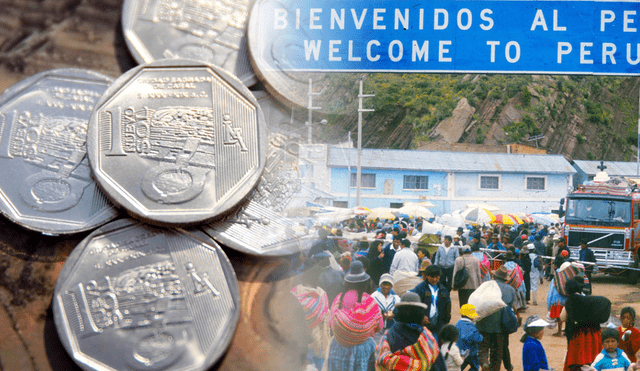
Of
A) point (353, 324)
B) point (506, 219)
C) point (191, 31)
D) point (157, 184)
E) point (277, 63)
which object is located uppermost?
point (191, 31)

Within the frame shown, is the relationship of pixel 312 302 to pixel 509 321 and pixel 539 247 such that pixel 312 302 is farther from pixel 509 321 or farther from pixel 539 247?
pixel 539 247

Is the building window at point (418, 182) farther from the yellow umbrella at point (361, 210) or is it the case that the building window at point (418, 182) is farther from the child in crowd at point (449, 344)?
the child in crowd at point (449, 344)

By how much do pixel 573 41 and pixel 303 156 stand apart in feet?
3.42

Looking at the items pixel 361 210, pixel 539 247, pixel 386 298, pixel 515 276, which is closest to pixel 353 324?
pixel 386 298

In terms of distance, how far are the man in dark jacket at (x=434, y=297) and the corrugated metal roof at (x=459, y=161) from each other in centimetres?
37

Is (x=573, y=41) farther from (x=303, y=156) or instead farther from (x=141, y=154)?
(x=141, y=154)

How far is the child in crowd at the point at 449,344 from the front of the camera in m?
1.77

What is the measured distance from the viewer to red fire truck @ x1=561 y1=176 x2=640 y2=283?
180cm

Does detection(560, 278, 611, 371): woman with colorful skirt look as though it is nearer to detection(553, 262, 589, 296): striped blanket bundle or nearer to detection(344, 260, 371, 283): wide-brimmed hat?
detection(553, 262, 589, 296): striped blanket bundle

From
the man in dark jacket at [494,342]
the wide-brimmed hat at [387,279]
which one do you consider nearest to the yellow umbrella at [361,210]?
the wide-brimmed hat at [387,279]

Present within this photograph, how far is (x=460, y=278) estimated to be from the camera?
5.98 ft

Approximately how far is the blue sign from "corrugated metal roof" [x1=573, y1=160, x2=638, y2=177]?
317 mm

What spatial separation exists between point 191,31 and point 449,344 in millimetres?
1494

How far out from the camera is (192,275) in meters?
1.71
